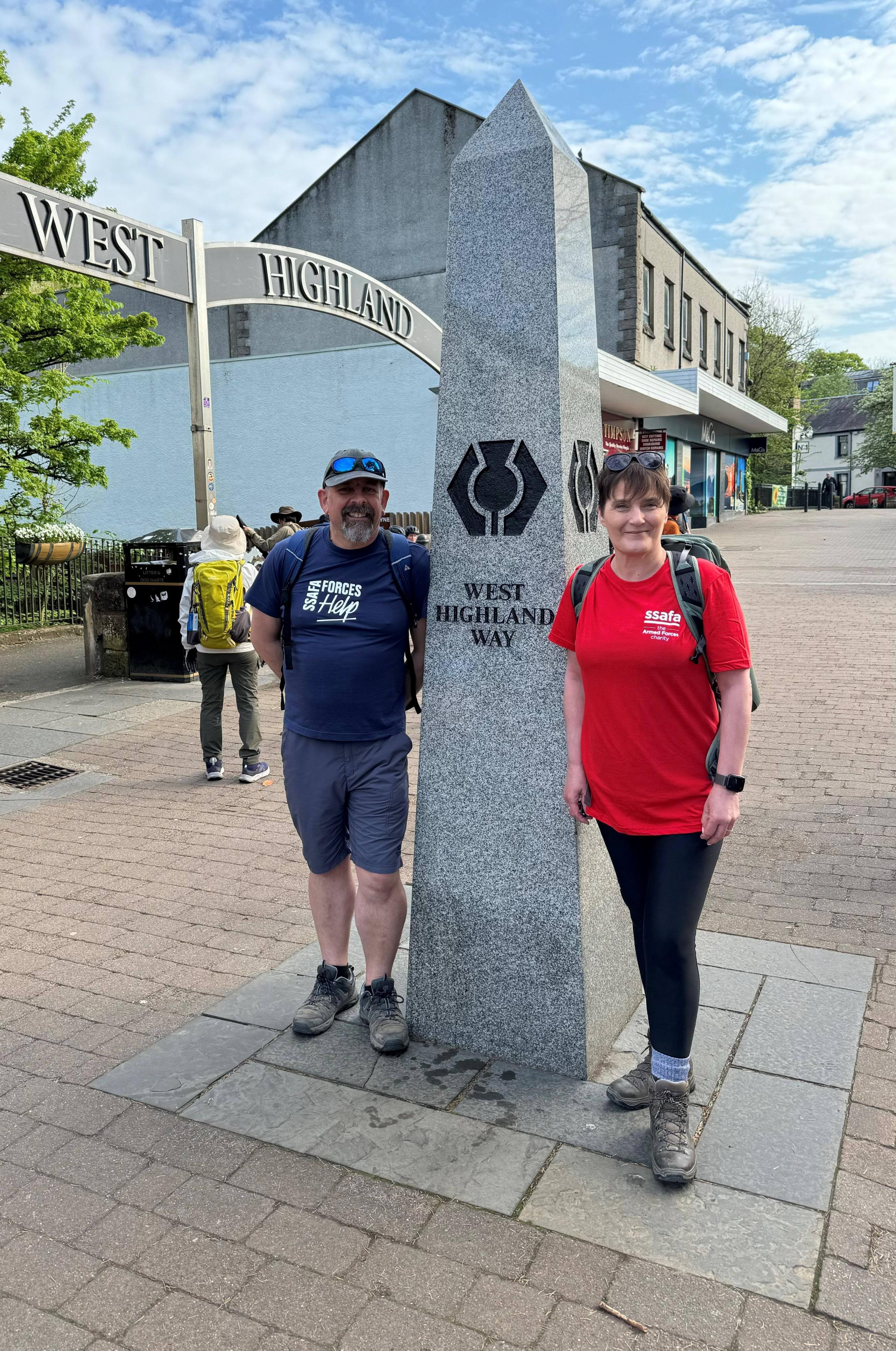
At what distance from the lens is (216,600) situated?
22.9ft

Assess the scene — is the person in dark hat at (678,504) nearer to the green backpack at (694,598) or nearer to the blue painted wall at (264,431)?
the green backpack at (694,598)

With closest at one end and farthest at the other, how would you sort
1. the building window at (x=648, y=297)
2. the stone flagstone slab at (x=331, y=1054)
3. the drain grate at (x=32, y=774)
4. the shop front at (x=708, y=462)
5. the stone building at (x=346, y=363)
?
the stone flagstone slab at (x=331, y=1054) → the drain grate at (x=32, y=774) → the stone building at (x=346, y=363) → the building window at (x=648, y=297) → the shop front at (x=708, y=462)

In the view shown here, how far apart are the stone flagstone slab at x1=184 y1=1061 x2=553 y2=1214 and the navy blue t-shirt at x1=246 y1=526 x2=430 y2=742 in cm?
111

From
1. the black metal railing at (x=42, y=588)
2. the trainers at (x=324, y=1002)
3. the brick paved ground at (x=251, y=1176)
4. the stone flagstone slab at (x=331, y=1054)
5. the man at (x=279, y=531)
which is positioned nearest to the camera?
the brick paved ground at (x=251, y=1176)

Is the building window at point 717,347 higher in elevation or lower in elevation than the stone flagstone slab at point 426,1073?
higher

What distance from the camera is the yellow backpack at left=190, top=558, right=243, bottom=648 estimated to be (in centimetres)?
697

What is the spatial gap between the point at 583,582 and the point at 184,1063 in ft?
6.71

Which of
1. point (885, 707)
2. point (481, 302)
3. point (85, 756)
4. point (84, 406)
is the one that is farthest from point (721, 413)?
point (481, 302)

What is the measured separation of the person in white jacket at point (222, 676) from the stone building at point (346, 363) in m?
18.1

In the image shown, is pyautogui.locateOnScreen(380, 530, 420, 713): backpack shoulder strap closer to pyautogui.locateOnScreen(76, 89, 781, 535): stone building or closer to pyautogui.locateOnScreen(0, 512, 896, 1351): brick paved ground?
pyautogui.locateOnScreen(0, 512, 896, 1351): brick paved ground

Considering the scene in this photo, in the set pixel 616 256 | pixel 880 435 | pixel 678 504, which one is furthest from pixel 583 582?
pixel 880 435

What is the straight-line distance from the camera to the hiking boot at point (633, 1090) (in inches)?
125

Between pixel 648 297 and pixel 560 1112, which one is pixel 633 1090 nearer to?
pixel 560 1112

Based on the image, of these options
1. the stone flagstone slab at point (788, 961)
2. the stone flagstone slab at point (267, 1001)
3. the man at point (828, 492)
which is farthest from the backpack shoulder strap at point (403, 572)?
the man at point (828, 492)
